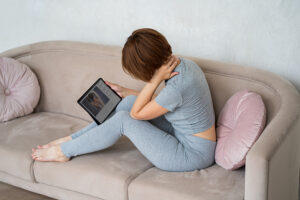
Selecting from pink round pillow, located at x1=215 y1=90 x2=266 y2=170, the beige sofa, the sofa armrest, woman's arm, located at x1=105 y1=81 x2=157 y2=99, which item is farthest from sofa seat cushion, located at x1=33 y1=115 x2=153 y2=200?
the sofa armrest

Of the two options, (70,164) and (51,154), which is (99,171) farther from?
(51,154)

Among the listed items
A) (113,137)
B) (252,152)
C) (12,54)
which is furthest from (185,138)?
(12,54)

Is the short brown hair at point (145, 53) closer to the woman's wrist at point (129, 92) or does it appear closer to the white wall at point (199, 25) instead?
the woman's wrist at point (129, 92)

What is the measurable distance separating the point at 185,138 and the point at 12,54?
5.29ft

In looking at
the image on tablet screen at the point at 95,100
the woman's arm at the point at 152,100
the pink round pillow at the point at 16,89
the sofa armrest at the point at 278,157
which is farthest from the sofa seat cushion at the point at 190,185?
the pink round pillow at the point at 16,89

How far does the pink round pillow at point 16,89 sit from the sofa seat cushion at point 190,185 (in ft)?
3.93

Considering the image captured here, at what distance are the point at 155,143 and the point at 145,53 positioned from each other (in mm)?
457

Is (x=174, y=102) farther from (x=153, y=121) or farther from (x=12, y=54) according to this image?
(x=12, y=54)

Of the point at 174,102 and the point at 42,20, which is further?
the point at 42,20

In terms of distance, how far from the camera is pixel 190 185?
2078 mm

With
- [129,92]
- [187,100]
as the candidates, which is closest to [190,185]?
[187,100]

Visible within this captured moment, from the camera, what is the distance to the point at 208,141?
89.7 inches

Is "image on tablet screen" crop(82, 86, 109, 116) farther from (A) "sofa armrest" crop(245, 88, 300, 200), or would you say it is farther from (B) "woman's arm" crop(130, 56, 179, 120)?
(A) "sofa armrest" crop(245, 88, 300, 200)

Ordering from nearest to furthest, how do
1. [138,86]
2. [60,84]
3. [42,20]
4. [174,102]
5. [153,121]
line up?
[174,102] < [153,121] < [138,86] < [60,84] < [42,20]
